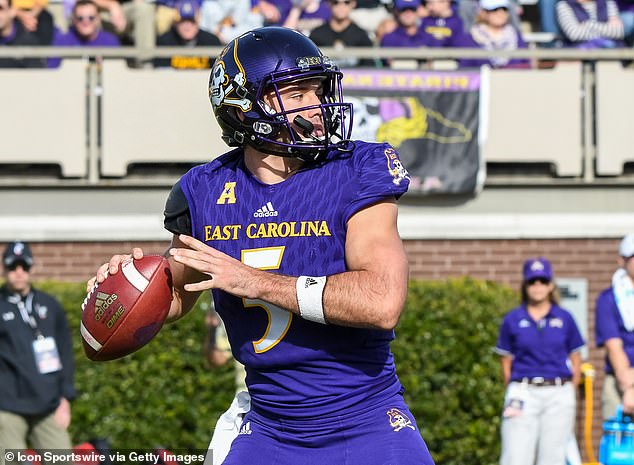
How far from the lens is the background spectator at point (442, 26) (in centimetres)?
1166

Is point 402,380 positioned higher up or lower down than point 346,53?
lower down

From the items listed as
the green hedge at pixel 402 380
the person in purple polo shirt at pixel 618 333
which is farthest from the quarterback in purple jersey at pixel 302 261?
the green hedge at pixel 402 380

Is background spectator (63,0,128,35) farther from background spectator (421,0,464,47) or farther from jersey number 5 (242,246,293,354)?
jersey number 5 (242,246,293,354)

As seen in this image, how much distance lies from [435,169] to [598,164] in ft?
5.30

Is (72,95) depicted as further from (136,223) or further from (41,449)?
(41,449)

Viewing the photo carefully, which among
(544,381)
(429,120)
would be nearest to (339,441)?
(544,381)

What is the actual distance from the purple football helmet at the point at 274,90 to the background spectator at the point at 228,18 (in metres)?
7.58

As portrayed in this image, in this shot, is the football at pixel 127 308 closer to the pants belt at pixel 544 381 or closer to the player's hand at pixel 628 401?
the player's hand at pixel 628 401

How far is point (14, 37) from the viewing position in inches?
450

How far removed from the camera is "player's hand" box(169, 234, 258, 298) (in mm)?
3736

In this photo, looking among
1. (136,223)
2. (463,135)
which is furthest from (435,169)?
(136,223)

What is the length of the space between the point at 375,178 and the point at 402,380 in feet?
20.4

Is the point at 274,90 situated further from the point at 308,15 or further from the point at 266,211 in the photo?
the point at 308,15

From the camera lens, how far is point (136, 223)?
11172 mm
